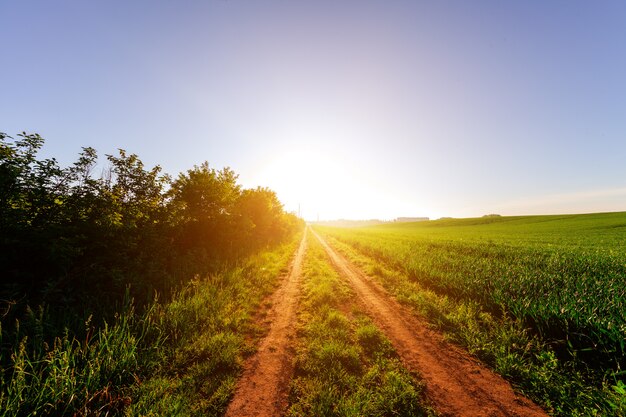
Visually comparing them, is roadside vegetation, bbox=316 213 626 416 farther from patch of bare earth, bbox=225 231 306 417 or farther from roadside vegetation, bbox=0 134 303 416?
roadside vegetation, bbox=0 134 303 416

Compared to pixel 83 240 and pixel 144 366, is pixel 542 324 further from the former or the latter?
pixel 83 240

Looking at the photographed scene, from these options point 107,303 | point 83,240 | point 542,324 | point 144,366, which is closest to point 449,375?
point 542,324

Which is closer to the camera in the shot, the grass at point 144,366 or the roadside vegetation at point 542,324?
the grass at point 144,366

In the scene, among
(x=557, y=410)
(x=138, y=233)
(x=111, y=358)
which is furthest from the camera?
(x=138, y=233)

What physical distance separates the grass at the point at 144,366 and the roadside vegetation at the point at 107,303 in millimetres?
24

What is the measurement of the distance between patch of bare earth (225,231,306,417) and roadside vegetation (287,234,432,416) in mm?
228

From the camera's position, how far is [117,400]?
338 cm

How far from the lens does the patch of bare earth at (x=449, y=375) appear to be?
3844 millimetres

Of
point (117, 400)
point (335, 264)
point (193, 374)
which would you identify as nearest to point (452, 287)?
point (335, 264)

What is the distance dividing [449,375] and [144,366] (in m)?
6.15

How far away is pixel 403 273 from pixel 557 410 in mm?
9010

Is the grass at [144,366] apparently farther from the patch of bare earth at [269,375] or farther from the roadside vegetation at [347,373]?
Answer: the roadside vegetation at [347,373]

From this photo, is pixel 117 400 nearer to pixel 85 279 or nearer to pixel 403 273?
pixel 85 279

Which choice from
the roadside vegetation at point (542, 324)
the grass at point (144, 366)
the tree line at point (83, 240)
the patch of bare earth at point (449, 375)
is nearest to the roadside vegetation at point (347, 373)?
the patch of bare earth at point (449, 375)
